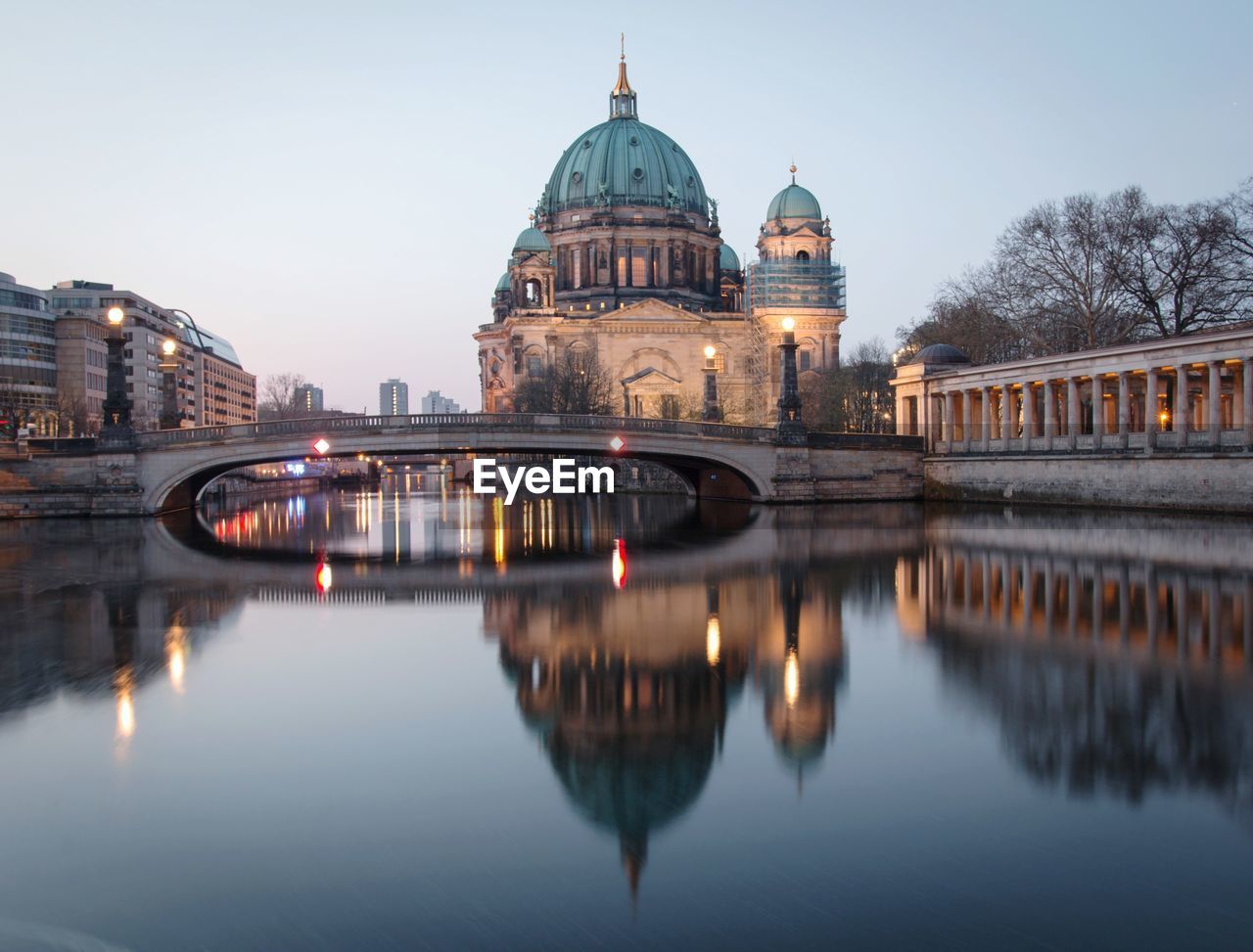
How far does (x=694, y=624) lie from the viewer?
677 inches

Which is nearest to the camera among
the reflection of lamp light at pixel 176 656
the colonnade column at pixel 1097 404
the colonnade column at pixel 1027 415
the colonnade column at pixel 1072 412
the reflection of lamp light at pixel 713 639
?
the reflection of lamp light at pixel 176 656

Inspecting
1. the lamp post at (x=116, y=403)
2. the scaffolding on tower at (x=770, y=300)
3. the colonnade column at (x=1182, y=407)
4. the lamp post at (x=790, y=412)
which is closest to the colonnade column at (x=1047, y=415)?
the colonnade column at (x=1182, y=407)

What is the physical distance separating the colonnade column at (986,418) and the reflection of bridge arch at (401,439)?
13.4 meters

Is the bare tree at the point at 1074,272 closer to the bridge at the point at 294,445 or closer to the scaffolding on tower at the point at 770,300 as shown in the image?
the bridge at the point at 294,445

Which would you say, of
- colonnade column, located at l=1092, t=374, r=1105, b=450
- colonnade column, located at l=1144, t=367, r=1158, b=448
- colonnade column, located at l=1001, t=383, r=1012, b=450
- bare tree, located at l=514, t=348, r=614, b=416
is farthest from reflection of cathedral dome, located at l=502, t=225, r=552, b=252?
colonnade column, located at l=1144, t=367, r=1158, b=448

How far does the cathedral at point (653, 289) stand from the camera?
9938 cm

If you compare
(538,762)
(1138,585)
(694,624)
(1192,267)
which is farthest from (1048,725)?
(1192,267)

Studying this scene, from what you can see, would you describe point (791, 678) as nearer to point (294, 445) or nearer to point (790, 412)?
point (294, 445)

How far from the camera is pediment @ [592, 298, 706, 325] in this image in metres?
98.9

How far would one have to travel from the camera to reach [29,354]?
9150 centimetres

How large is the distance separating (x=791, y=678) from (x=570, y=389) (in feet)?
209

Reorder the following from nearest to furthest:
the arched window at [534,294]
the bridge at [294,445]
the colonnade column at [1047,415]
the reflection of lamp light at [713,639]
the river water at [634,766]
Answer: the river water at [634,766] < the reflection of lamp light at [713,639] < the bridge at [294,445] < the colonnade column at [1047,415] < the arched window at [534,294]

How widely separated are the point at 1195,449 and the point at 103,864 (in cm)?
4031

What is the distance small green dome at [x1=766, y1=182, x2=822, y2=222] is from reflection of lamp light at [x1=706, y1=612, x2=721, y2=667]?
291 feet
